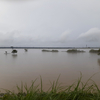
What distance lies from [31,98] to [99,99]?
2.90 ft

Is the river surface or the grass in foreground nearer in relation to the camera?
the grass in foreground

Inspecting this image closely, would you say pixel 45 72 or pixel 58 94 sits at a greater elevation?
pixel 58 94

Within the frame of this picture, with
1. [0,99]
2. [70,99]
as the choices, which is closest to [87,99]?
[70,99]

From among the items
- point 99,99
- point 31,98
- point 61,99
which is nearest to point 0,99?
point 31,98

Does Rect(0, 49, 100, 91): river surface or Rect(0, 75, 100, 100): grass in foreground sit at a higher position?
Rect(0, 75, 100, 100): grass in foreground

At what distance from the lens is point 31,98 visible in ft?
3.73

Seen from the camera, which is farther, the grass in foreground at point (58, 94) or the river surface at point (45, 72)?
the river surface at point (45, 72)

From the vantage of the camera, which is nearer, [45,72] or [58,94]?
[58,94]

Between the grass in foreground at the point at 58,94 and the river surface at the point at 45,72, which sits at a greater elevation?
the grass in foreground at the point at 58,94

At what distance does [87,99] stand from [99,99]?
15 centimetres

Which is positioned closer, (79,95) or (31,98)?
(31,98)

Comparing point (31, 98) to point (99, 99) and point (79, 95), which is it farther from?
point (99, 99)

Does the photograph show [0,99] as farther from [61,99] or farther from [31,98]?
[61,99]

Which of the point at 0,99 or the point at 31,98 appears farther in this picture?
the point at 0,99
